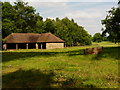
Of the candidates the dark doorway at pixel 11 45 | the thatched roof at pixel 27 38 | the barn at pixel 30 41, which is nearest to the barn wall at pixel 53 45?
the barn at pixel 30 41

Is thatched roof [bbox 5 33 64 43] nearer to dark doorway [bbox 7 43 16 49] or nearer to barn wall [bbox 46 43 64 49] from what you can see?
barn wall [bbox 46 43 64 49]

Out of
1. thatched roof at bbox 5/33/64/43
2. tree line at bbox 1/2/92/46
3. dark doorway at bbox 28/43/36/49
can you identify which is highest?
tree line at bbox 1/2/92/46

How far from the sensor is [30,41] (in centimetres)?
5678

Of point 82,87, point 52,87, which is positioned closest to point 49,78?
point 52,87

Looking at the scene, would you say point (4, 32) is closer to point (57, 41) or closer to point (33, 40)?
point (33, 40)

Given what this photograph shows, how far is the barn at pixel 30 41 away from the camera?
5431cm

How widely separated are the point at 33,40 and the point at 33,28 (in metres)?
17.5

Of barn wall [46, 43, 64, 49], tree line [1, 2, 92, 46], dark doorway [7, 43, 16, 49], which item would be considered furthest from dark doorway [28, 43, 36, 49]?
tree line [1, 2, 92, 46]

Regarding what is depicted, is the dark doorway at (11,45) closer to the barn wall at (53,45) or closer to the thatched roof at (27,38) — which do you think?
the thatched roof at (27,38)

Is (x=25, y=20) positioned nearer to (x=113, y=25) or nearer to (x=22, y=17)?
(x=22, y=17)

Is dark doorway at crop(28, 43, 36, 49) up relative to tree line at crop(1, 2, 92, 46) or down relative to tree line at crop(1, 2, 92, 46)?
down

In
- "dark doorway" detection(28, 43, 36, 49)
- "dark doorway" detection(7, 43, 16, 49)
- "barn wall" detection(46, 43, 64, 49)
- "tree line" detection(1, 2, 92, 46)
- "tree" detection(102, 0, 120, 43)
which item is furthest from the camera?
"tree line" detection(1, 2, 92, 46)

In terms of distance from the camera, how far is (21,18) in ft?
230

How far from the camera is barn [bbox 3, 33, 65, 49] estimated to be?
54.3m
